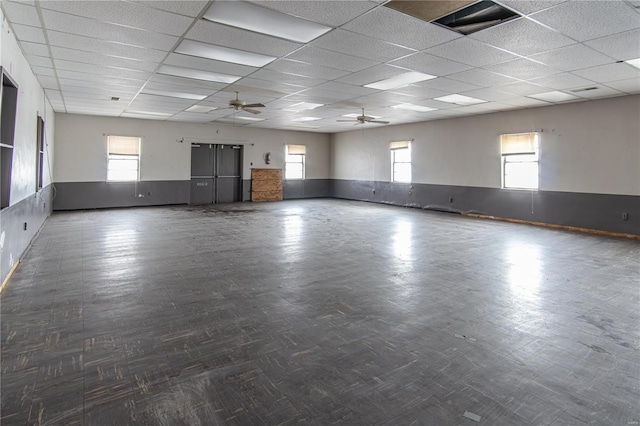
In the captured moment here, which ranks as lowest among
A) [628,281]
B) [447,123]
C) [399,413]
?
[399,413]

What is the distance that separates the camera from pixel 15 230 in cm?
450

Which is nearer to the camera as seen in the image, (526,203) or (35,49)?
(35,49)

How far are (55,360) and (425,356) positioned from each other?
235cm

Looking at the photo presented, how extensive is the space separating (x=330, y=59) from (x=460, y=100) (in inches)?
158

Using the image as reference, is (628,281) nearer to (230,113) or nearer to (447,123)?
(447,123)

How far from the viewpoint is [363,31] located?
4098 millimetres

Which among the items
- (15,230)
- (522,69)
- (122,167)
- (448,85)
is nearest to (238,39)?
(15,230)

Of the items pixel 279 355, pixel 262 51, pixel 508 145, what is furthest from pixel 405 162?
pixel 279 355

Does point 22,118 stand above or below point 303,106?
below

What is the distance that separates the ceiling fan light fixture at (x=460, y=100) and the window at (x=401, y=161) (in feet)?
12.0

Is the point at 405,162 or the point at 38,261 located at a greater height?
the point at 405,162

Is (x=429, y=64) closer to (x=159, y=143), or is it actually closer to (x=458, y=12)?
(x=458, y=12)

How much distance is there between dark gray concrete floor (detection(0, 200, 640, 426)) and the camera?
1945mm

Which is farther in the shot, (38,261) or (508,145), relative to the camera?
(508,145)
